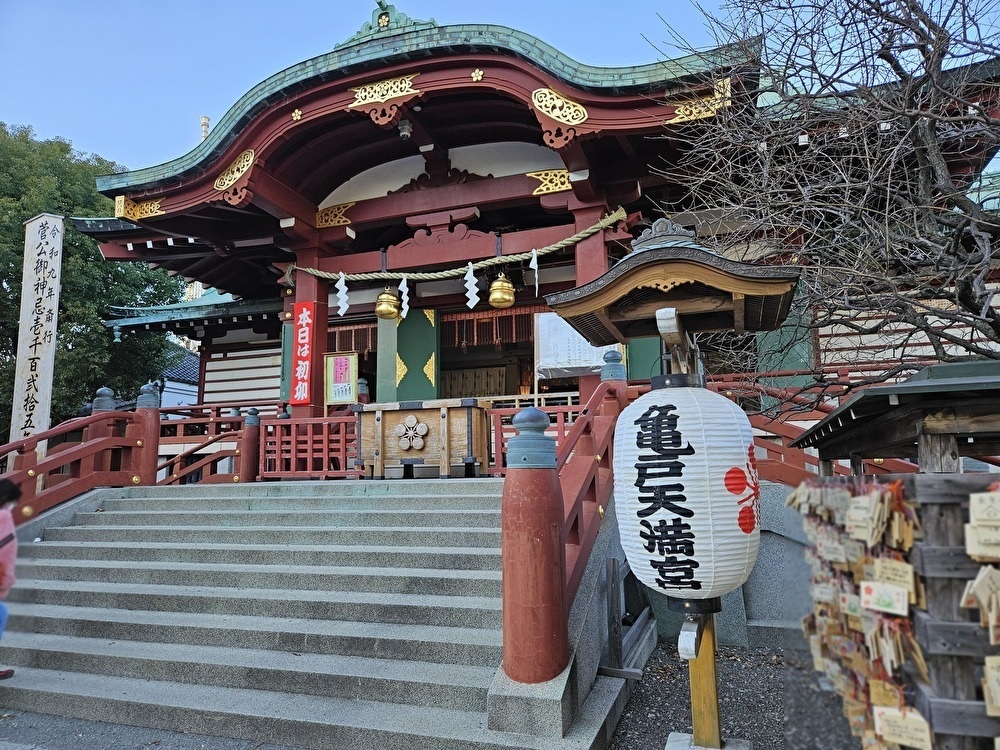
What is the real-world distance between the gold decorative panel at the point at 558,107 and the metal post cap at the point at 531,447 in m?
5.21

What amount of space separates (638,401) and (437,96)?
6656 mm

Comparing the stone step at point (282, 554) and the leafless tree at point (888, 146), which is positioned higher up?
the leafless tree at point (888, 146)

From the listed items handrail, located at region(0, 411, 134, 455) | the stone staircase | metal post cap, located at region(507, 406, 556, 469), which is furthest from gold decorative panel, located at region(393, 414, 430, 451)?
metal post cap, located at region(507, 406, 556, 469)

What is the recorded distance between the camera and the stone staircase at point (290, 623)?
3637mm

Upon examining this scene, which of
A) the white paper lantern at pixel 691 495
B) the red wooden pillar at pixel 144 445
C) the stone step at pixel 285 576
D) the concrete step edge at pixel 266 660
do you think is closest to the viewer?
the white paper lantern at pixel 691 495

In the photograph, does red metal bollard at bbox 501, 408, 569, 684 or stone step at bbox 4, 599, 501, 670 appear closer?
red metal bollard at bbox 501, 408, 569, 684

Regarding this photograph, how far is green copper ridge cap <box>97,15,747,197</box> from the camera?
23.2 feet

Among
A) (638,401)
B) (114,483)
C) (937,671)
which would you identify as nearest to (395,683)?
Result: (638,401)

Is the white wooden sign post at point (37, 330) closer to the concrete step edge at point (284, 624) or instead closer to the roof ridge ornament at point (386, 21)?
the concrete step edge at point (284, 624)

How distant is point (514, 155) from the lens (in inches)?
371

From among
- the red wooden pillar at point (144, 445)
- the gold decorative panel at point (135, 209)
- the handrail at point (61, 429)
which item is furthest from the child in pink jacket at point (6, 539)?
the gold decorative panel at point (135, 209)

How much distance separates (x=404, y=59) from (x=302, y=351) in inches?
184

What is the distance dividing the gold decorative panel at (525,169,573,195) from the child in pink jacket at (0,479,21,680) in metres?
8.20

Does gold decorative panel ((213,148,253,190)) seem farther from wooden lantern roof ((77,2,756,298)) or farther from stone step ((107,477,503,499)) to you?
stone step ((107,477,503,499))
